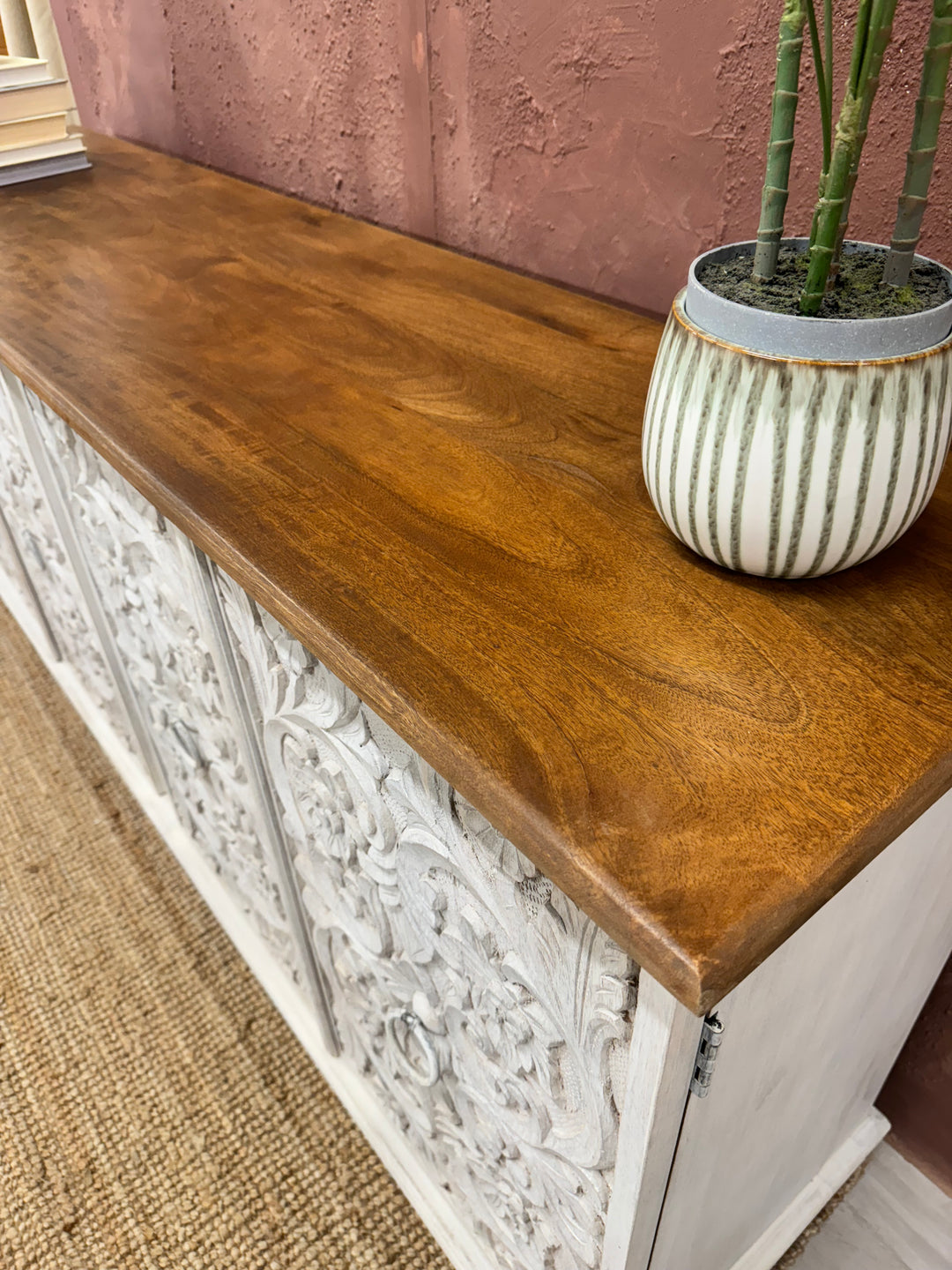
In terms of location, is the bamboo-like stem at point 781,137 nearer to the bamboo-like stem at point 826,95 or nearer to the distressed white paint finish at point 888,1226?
the bamboo-like stem at point 826,95

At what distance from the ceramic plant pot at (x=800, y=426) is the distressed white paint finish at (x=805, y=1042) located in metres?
0.20

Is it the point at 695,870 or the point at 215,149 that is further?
the point at 215,149

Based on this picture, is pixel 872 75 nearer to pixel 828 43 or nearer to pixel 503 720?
pixel 828 43

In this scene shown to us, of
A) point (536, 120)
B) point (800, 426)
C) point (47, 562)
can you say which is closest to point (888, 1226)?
point (800, 426)

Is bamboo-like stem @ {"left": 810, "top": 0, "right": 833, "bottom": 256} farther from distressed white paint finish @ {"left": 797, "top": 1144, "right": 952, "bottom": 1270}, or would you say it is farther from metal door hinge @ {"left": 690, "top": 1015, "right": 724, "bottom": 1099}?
distressed white paint finish @ {"left": 797, "top": 1144, "right": 952, "bottom": 1270}

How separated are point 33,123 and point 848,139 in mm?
1295

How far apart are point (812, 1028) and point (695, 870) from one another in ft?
1.03

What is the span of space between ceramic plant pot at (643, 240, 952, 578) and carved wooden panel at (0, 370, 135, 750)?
81 centimetres

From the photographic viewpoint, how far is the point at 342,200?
45.4 inches

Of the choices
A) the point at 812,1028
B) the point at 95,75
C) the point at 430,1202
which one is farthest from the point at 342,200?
the point at 430,1202

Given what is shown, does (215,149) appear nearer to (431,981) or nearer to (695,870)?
(431,981)

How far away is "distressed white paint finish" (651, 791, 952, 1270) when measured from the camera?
0.51 meters

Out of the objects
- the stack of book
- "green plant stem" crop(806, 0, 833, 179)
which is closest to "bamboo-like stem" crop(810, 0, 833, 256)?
"green plant stem" crop(806, 0, 833, 179)

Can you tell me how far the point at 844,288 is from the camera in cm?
47
